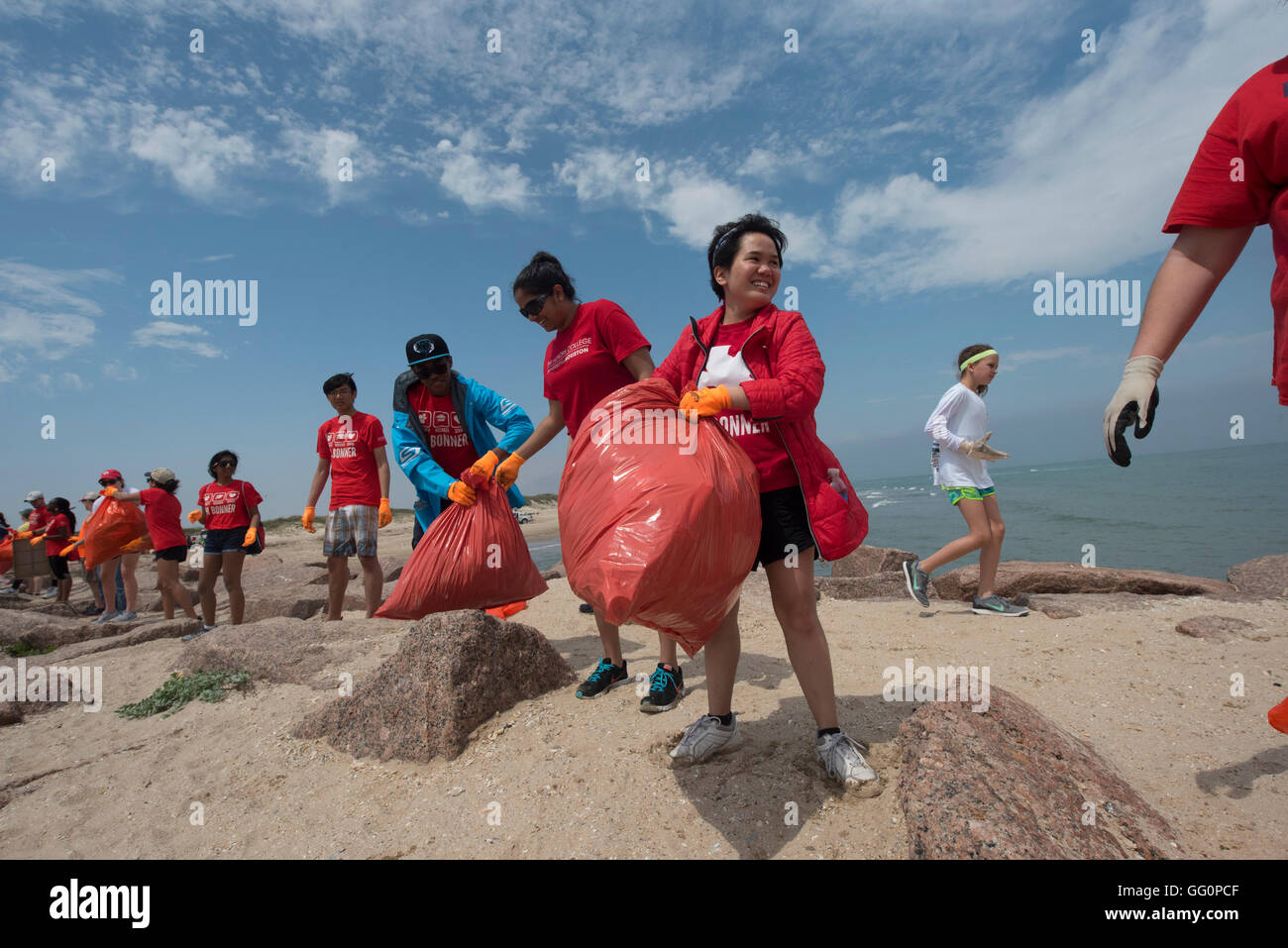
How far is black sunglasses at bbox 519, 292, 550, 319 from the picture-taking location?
9.09ft

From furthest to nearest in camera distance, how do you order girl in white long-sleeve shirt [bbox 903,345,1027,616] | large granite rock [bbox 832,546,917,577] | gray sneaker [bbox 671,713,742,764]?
1. large granite rock [bbox 832,546,917,577]
2. girl in white long-sleeve shirt [bbox 903,345,1027,616]
3. gray sneaker [bbox 671,713,742,764]

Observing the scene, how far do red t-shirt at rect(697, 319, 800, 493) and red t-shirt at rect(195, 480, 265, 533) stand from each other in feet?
17.6

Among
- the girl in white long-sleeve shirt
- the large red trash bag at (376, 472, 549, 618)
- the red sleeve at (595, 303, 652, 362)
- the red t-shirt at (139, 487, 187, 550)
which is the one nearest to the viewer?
the red sleeve at (595, 303, 652, 362)

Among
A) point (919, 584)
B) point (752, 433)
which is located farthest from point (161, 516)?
point (919, 584)

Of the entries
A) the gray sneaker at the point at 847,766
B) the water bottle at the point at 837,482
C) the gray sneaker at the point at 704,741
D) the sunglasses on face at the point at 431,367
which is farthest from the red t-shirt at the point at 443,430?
the gray sneaker at the point at 847,766

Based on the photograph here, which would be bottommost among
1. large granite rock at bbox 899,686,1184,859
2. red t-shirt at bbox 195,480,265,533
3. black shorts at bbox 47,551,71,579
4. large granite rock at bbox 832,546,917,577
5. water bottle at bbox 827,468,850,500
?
black shorts at bbox 47,551,71,579

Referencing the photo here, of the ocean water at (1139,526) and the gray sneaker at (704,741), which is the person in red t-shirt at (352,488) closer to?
the ocean water at (1139,526)

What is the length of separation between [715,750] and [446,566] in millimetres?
1541

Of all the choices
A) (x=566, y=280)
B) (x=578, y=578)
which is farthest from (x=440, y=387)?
(x=578, y=578)

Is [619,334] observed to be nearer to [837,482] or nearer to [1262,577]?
[837,482]

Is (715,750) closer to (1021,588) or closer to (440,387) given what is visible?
(440,387)

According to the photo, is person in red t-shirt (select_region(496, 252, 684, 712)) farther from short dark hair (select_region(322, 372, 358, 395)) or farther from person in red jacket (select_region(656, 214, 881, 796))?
short dark hair (select_region(322, 372, 358, 395))

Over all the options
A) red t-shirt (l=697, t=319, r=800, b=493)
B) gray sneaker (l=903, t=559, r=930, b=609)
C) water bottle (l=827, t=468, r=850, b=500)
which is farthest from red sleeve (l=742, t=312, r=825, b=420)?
gray sneaker (l=903, t=559, r=930, b=609)

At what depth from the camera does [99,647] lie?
4.82m
